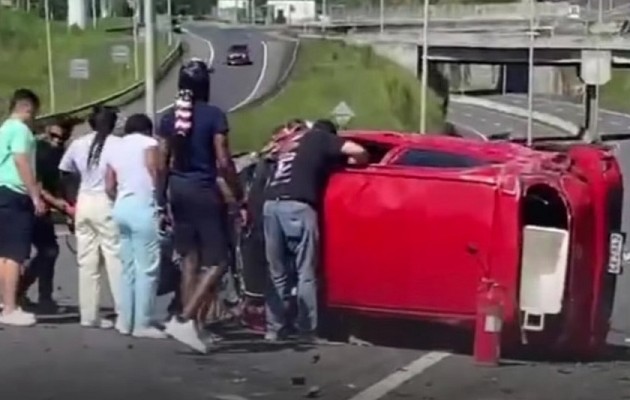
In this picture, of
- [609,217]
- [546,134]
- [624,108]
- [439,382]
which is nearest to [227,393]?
[439,382]

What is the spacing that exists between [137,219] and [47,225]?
1740mm

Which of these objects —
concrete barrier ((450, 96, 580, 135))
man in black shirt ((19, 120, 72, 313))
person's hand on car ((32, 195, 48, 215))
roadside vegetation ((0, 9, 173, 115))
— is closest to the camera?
person's hand on car ((32, 195, 48, 215))

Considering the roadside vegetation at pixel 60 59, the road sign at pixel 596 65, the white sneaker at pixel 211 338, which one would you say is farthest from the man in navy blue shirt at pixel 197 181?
the road sign at pixel 596 65

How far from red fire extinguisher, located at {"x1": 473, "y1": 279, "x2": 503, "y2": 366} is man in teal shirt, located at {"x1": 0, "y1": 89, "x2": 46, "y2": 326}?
323 centimetres

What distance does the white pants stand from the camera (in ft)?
43.2

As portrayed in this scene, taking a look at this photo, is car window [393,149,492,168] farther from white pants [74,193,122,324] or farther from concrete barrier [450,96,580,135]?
concrete barrier [450,96,580,135]

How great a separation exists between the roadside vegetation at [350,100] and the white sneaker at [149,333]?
4008cm

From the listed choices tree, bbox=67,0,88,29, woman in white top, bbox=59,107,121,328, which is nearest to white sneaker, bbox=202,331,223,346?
woman in white top, bbox=59,107,121,328

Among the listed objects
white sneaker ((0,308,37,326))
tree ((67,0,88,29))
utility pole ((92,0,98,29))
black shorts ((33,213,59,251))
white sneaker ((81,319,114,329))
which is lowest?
utility pole ((92,0,98,29))

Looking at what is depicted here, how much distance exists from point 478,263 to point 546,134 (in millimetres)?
79597

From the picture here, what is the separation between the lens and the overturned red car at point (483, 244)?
1245 cm

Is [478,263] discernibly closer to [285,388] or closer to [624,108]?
[285,388]

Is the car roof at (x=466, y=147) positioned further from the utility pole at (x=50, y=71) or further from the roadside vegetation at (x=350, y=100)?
the utility pole at (x=50, y=71)

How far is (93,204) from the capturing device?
1323cm
